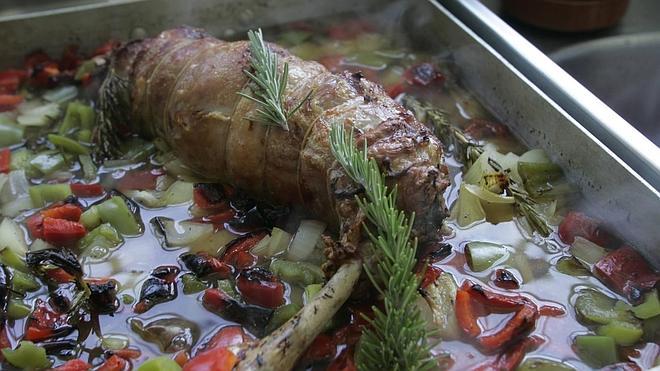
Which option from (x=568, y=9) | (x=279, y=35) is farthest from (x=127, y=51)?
(x=568, y=9)

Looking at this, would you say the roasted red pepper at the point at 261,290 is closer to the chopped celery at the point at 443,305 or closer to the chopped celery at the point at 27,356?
the chopped celery at the point at 443,305

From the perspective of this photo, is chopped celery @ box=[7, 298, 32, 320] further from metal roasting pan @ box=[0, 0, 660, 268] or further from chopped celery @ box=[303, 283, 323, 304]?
metal roasting pan @ box=[0, 0, 660, 268]

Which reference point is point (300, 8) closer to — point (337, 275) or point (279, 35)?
point (279, 35)

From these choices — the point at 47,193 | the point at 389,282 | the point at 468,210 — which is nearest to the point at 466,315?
the point at 389,282

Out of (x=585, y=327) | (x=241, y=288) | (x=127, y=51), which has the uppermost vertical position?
(x=127, y=51)

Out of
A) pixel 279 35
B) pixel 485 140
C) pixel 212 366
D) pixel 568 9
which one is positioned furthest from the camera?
pixel 279 35

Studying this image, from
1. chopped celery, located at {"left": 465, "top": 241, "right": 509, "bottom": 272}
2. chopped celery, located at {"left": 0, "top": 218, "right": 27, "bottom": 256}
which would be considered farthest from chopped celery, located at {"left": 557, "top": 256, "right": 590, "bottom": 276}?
chopped celery, located at {"left": 0, "top": 218, "right": 27, "bottom": 256}

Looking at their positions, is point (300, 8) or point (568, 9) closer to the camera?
point (568, 9)
